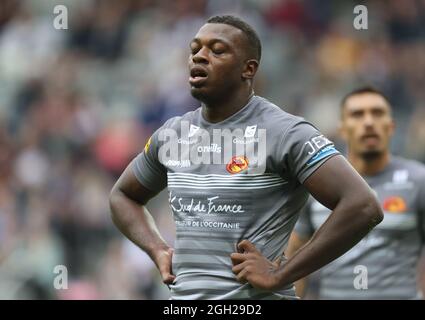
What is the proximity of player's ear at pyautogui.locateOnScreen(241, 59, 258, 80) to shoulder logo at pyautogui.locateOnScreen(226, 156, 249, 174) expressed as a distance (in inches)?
17.5

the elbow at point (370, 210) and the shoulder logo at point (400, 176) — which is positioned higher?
the shoulder logo at point (400, 176)

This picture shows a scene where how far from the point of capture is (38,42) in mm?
12023

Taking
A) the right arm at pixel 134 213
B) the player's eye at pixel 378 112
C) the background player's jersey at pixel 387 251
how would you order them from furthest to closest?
the player's eye at pixel 378 112 → the background player's jersey at pixel 387 251 → the right arm at pixel 134 213

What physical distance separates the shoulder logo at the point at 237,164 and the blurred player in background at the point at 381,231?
91.3 inches

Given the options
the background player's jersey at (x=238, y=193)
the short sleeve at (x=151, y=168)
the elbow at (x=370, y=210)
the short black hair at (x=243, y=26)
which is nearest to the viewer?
the elbow at (x=370, y=210)

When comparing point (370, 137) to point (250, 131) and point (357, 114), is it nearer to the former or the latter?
point (357, 114)

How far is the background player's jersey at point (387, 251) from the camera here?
6793 mm

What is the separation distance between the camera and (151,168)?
515 cm

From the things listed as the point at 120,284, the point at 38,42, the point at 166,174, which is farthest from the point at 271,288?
the point at 38,42

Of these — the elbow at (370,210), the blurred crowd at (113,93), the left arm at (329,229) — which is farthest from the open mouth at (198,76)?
the blurred crowd at (113,93)

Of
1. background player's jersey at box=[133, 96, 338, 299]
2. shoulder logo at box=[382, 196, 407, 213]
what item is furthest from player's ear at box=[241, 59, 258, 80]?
shoulder logo at box=[382, 196, 407, 213]

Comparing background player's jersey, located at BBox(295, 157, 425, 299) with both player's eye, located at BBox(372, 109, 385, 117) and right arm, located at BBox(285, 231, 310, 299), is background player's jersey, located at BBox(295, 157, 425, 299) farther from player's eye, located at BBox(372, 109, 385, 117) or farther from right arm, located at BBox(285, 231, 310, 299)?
player's eye, located at BBox(372, 109, 385, 117)

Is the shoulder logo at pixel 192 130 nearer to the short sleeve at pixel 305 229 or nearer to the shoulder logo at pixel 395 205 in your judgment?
the short sleeve at pixel 305 229

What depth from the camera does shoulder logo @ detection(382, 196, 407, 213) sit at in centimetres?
701
